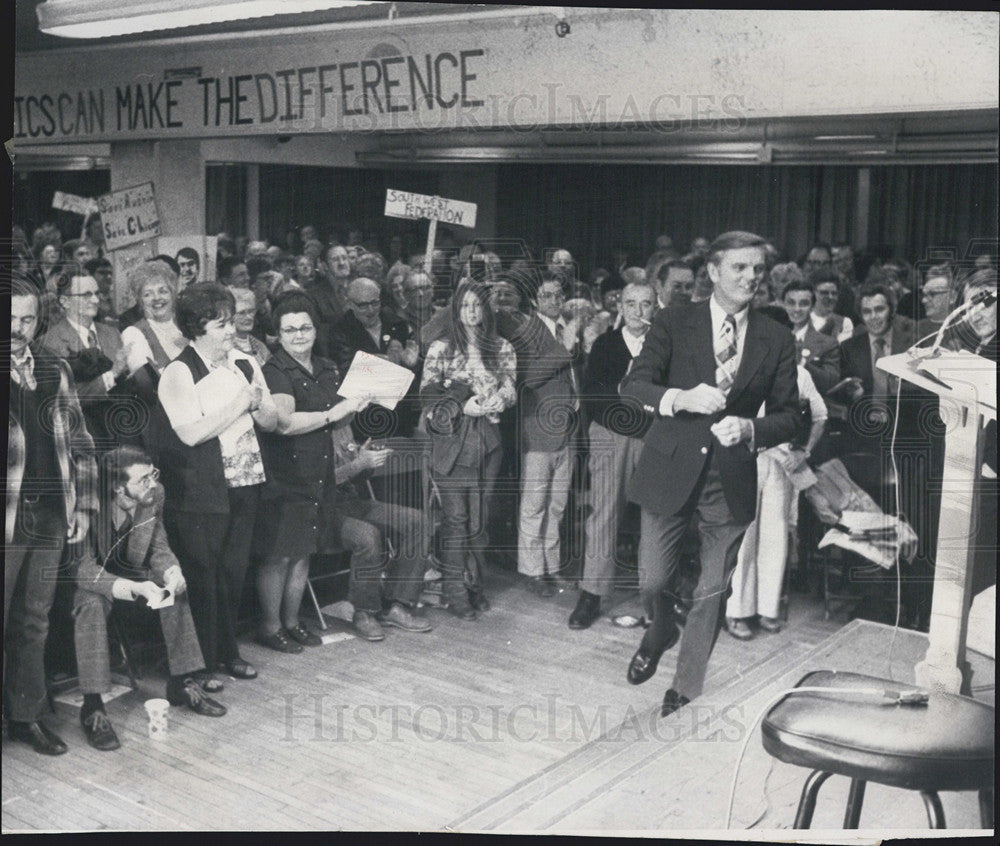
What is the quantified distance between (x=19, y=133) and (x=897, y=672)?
3.46 metres

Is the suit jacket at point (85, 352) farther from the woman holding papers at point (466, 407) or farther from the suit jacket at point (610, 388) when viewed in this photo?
the suit jacket at point (610, 388)

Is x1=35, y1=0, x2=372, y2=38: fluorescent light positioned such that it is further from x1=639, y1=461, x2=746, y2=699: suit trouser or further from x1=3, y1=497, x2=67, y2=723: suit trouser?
x1=639, y1=461, x2=746, y2=699: suit trouser

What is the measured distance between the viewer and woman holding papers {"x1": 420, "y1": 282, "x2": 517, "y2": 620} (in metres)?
4.66

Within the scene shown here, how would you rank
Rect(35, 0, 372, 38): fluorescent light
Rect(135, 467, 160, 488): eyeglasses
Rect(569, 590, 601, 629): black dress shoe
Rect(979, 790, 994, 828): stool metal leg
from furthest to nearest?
1. Rect(569, 590, 601, 629): black dress shoe
2. Rect(135, 467, 160, 488): eyeglasses
3. Rect(35, 0, 372, 38): fluorescent light
4. Rect(979, 790, 994, 828): stool metal leg

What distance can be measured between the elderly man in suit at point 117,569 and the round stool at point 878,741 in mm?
2075

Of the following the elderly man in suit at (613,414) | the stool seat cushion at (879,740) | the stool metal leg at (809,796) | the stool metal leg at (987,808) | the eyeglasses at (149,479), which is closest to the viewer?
the stool seat cushion at (879,740)

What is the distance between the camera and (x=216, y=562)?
4.68 meters

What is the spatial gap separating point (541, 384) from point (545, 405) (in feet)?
0.24

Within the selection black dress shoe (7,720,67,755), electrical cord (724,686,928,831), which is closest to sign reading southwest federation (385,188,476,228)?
electrical cord (724,686,928,831)

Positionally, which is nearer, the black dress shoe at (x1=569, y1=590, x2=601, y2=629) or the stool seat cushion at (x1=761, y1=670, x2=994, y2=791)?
the stool seat cushion at (x1=761, y1=670, x2=994, y2=791)

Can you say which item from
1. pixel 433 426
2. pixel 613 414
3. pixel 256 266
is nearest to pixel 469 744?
pixel 433 426

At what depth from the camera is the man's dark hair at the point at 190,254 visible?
179 inches

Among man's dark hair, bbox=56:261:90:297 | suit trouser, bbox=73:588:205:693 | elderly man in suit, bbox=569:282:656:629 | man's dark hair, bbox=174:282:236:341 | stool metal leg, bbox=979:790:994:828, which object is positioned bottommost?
stool metal leg, bbox=979:790:994:828

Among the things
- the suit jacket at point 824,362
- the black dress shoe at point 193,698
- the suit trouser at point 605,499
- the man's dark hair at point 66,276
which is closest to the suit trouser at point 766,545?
the suit jacket at point 824,362
